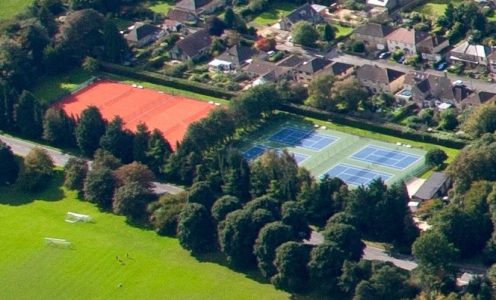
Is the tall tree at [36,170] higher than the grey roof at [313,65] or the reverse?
the reverse

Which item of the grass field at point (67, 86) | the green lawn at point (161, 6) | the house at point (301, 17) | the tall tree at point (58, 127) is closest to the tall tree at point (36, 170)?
the tall tree at point (58, 127)

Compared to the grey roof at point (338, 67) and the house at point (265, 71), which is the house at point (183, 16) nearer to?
the house at point (265, 71)

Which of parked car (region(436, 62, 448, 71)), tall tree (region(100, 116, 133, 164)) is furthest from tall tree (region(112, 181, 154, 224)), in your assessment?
parked car (region(436, 62, 448, 71))

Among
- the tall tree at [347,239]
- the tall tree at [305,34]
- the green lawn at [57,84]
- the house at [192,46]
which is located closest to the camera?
the tall tree at [347,239]

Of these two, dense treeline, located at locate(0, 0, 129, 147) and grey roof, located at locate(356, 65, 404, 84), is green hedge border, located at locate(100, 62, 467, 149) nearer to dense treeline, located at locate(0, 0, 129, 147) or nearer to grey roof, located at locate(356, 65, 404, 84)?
dense treeline, located at locate(0, 0, 129, 147)

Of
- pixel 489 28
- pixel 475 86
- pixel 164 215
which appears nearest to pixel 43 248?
pixel 164 215

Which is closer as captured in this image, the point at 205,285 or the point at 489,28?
the point at 205,285

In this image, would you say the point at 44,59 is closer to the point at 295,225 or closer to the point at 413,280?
the point at 295,225
